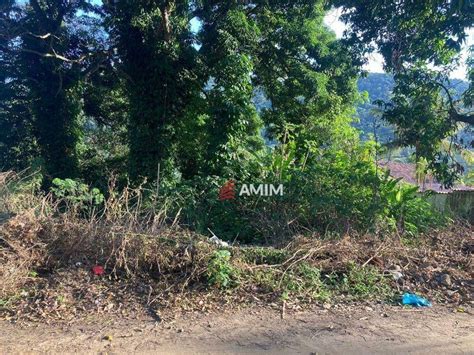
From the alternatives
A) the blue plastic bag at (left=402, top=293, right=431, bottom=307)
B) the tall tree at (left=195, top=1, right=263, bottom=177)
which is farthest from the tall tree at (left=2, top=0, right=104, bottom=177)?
the blue plastic bag at (left=402, top=293, right=431, bottom=307)

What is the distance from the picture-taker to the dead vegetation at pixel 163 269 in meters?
4.45

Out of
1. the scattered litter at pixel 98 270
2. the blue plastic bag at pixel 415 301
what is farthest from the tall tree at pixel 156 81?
the blue plastic bag at pixel 415 301

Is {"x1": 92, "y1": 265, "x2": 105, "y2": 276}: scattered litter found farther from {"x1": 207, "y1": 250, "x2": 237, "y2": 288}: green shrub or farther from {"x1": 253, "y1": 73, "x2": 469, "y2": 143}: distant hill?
{"x1": 253, "y1": 73, "x2": 469, "y2": 143}: distant hill

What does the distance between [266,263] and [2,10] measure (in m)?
14.8

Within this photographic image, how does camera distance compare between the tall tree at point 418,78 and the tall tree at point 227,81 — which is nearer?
the tall tree at point 418,78

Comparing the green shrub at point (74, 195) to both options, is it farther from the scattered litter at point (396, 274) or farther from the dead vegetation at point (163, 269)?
the scattered litter at point (396, 274)

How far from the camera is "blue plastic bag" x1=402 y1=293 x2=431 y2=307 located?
15.6ft

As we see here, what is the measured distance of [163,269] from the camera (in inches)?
192

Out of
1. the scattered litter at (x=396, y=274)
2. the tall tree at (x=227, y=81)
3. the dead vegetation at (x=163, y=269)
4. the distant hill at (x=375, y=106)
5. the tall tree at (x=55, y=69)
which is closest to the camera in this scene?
the dead vegetation at (x=163, y=269)

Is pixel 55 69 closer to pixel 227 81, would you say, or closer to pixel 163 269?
pixel 227 81

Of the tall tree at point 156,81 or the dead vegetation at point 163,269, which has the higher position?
the tall tree at point 156,81

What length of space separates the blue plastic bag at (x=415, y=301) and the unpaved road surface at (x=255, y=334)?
0.31m

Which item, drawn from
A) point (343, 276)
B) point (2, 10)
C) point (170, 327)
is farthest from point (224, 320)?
point (2, 10)

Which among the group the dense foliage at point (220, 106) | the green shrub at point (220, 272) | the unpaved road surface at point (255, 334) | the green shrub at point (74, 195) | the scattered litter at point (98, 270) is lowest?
the unpaved road surface at point (255, 334)
